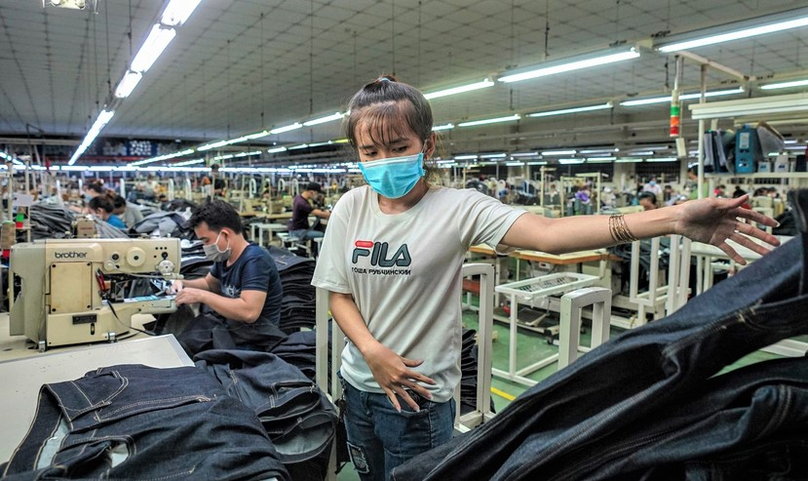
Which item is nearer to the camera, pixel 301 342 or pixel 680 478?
pixel 680 478

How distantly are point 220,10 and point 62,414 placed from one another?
6924 mm

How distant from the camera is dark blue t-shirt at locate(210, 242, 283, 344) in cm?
229

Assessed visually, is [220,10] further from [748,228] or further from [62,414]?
[748,228]

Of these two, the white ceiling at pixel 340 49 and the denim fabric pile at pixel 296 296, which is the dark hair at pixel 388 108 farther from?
the white ceiling at pixel 340 49

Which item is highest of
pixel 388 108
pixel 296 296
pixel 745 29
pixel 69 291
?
pixel 745 29

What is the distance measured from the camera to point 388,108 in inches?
41.7

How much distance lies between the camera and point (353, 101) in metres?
1.11

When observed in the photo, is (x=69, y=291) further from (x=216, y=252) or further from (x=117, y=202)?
(x=117, y=202)

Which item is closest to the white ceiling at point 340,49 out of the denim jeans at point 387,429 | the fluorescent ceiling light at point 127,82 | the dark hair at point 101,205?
the fluorescent ceiling light at point 127,82

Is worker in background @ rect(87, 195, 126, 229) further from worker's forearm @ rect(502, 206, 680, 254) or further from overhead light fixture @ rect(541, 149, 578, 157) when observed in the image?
overhead light fixture @ rect(541, 149, 578, 157)

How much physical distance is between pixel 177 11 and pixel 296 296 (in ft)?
8.03

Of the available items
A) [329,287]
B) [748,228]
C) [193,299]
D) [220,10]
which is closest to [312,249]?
[220,10]

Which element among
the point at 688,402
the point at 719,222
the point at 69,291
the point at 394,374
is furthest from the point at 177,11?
the point at 688,402

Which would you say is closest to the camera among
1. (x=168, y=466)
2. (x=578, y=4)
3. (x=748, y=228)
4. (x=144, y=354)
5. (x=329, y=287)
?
(x=748, y=228)
